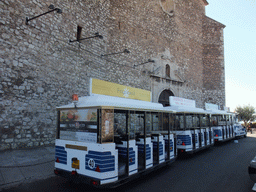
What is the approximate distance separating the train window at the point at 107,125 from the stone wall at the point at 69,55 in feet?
17.5

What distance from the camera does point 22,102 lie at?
8289 mm

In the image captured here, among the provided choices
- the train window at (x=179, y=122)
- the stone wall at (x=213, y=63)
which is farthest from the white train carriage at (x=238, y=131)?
the train window at (x=179, y=122)

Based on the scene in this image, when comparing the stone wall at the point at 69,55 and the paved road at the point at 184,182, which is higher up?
the stone wall at the point at 69,55

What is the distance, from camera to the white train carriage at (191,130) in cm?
843

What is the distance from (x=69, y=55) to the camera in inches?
420

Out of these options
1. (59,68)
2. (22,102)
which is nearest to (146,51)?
(59,68)

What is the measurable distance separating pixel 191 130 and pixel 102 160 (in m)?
5.94

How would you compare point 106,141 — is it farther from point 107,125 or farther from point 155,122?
point 155,122

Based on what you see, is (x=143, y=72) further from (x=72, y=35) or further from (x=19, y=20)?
(x=19, y=20)

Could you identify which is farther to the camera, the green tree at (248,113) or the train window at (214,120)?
the green tree at (248,113)

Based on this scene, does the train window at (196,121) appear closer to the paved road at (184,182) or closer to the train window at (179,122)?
the train window at (179,122)

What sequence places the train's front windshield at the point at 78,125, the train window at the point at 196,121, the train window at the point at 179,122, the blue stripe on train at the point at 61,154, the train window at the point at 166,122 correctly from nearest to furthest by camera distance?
1. the train's front windshield at the point at 78,125
2. the blue stripe on train at the point at 61,154
3. the train window at the point at 166,122
4. the train window at the point at 179,122
5. the train window at the point at 196,121

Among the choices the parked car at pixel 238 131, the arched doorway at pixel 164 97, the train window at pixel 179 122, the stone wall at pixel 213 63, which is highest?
the stone wall at pixel 213 63

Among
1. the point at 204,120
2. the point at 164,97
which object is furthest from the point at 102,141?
the point at 164,97
